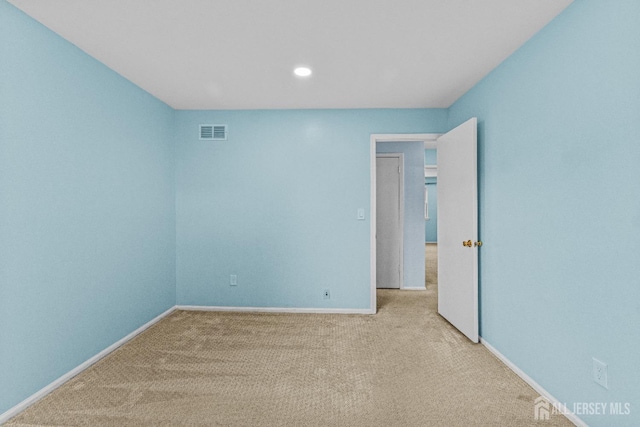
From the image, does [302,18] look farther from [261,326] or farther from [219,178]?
[261,326]

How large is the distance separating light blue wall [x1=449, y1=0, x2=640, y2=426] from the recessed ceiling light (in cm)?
159

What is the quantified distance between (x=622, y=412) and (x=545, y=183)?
1.29m

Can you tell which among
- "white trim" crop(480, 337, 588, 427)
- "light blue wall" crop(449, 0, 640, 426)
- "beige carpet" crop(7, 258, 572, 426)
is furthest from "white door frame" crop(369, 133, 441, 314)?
"white trim" crop(480, 337, 588, 427)

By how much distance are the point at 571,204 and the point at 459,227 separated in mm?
1328

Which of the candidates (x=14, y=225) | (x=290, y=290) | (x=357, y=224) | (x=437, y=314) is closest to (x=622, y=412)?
(x=437, y=314)

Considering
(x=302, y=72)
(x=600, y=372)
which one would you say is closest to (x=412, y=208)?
(x=302, y=72)

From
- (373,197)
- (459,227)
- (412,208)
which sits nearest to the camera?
(459,227)

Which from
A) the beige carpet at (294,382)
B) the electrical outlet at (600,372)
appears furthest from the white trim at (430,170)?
the electrical outlet at (600,372)

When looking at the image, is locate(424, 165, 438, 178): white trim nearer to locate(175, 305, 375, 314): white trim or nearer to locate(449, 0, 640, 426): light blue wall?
locate(175, 305, 375, 314): white trim

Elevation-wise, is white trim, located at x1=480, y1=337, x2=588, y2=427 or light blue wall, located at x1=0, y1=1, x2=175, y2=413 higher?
light blue wall, located at x1=0, y1=1, x2=175, y2=413

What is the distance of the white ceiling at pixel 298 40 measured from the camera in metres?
1.97

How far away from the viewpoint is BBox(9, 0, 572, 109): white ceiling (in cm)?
197

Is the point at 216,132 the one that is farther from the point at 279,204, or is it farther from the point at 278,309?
the point at 278,309

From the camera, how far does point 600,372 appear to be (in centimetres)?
173
